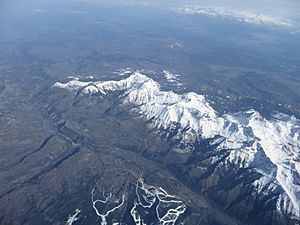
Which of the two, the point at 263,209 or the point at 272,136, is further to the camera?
the point at 272,136

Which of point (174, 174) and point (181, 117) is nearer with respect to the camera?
point (174, 174)

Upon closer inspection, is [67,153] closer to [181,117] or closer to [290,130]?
[181,117]

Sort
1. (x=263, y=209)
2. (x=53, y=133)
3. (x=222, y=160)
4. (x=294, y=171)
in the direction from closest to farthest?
(x=263, y=209) < (x=294, y=171) < (x=222, y=160) < (x=53, y=133)

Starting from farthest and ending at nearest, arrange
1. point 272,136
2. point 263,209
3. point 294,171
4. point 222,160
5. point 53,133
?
point 53,133, point 272,136, point 222,160, point 294,171, point 263,209

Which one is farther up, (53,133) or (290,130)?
(290,130)

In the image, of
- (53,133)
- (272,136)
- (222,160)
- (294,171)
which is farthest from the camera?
(53,133)

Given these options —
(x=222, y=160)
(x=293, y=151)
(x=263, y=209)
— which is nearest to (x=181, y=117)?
(x=222, y=160)

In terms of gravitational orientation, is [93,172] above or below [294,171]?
below

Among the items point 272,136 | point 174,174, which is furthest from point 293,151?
point 174,174

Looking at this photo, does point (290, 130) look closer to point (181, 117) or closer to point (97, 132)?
point (181, 117)
